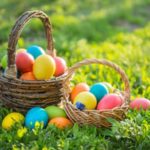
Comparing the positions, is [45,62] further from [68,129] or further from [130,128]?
[130,128]

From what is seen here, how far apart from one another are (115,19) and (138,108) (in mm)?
5472

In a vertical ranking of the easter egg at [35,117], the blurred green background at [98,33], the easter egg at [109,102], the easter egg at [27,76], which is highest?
the blurred green background at [98,33]

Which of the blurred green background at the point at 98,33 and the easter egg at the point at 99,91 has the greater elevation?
the blurred green background at the point at 98,33

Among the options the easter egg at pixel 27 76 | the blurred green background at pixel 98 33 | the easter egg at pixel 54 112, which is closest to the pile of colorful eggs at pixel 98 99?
the easter egg at pixel 54 112

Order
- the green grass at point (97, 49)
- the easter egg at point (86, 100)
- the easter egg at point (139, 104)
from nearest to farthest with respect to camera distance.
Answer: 1. the green grass at point (97, 49)
2. the easter egg at point (86, 100)
3. the easter egg at point (139, 104)

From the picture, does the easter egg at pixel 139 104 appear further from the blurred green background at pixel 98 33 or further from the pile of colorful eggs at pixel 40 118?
the pile of colorful eggs at pixel 40 118

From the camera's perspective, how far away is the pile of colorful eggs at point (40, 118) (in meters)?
3.73

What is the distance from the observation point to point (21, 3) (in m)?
9.87

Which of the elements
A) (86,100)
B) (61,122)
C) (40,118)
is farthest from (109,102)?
(40,118)

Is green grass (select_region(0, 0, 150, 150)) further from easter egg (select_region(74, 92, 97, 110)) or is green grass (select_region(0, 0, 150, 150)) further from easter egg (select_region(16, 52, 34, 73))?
easter egg (select_region(16, 52, 34, 73))

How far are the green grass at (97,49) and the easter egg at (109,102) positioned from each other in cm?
16

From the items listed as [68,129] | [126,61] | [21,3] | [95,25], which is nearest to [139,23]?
[95,25]

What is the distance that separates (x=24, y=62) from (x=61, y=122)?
1.99 ft

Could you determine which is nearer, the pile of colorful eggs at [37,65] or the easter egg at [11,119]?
the easter egg at [11,119]
